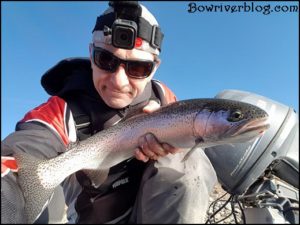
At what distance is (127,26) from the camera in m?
3.51

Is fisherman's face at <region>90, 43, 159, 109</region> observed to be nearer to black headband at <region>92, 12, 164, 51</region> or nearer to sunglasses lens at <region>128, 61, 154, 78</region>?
sunglasses lens at <region>128, 61, 154, 78</region>

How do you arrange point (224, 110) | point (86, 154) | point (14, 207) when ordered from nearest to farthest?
point (14, 207) < point (224, 110) < point (86, 154)

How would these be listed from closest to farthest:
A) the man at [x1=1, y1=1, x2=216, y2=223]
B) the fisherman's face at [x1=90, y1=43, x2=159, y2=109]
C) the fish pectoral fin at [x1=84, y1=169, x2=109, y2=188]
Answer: the man at [x1=1, y1=1, x2=216, y2=223], the fish pectoral fin at [x1=84, y1=169, x2=109, y2=188], the fisherman's face at [x1=90, y1=43, x2=159, y2=109]

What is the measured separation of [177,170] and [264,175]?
1320 millimetres

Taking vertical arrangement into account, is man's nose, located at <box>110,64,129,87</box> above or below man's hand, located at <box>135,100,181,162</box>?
above

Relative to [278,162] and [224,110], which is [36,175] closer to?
[224,110]

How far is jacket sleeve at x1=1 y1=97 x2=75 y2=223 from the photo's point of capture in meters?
2.23

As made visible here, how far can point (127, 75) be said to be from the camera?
142 inches

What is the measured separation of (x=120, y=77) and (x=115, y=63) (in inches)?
5.8

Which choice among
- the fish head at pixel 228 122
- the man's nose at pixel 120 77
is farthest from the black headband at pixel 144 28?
the fish head at pixel 228 122

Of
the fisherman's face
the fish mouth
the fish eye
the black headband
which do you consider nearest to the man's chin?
the fisherman's face

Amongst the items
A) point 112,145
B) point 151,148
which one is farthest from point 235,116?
point 112,145

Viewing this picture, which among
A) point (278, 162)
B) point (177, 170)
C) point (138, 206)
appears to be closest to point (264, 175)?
point (278, 162)

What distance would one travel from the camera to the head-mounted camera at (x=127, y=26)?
3.47 meters
